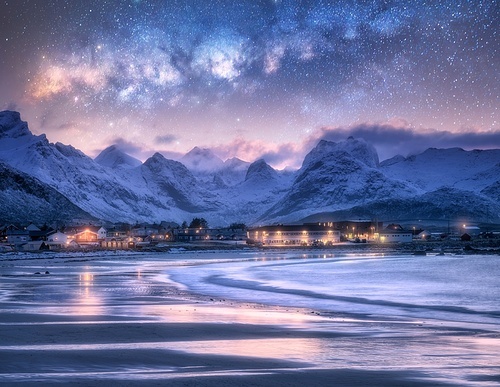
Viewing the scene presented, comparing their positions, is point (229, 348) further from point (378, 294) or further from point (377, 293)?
point (377, 293)

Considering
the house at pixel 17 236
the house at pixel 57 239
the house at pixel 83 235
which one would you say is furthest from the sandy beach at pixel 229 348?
the house at pixel 83 235

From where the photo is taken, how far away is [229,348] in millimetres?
18109

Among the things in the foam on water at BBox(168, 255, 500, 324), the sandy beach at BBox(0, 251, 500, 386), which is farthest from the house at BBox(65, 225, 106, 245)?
the sandy beach at BBox(0, 251, 500, 386)

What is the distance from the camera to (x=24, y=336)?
772 inches

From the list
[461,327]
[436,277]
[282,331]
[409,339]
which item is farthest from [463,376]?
[436,277]

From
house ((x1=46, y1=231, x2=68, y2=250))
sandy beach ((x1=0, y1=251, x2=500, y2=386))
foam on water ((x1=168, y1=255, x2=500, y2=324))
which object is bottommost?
foam on water ((x1=168, y1=255, x2=500, y2=324))

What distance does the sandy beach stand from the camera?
13.8 metres

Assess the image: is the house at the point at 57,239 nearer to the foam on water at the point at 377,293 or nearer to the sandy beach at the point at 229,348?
the foam on water at the point at 377,293

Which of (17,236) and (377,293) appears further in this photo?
(17,236)

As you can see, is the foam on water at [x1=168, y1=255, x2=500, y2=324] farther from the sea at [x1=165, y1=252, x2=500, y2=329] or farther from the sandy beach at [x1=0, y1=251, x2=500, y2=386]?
the sandy beach at [x1=0, y1=251, x2=500, y2=386]

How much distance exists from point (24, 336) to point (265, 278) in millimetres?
39409

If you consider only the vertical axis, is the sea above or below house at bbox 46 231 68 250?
below

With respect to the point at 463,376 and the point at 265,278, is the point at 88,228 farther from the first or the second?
the point at 463,376

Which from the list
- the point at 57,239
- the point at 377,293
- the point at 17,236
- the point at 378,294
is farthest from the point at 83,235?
the point at 378,294
